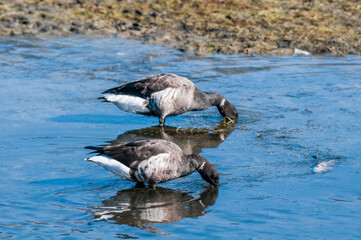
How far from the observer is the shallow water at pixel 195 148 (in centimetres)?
686

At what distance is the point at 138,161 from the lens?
26.1 feet

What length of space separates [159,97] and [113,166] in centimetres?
326

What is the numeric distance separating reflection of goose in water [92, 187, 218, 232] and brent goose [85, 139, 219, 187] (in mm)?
187

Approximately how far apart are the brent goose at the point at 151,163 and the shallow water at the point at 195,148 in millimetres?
216

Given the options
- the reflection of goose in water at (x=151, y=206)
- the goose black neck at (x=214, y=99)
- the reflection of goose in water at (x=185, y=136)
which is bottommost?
the reflection of goose in water at (x=185, y=136)

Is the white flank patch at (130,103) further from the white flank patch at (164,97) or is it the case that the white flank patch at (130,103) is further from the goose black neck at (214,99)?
the goose black neck at (214,99)

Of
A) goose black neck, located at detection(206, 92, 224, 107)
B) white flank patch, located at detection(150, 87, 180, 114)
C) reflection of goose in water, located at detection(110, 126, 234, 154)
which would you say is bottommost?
reflection of goose in water, located at detection(110, 126, 234, 154)

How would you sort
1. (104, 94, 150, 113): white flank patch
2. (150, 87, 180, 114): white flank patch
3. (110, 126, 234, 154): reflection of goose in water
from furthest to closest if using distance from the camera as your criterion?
(104, 94, 150, 113): white flank patch, (150, 87, 180, 114): white flank patch, (110, 126, 234, 154): reflection of goose in water

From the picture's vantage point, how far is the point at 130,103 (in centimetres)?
1110

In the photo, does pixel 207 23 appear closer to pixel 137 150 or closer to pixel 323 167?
pixel 323 167

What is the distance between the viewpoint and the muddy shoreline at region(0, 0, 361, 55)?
17500mm

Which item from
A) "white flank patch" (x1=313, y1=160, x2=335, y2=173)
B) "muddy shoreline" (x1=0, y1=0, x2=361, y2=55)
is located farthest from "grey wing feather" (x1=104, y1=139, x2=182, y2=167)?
"muddy shoreline" (x1=0, y1=0, x2=361, y2=55)

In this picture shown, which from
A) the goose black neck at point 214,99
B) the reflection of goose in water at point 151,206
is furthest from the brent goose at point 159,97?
the reflection of goose in water at point 151,206

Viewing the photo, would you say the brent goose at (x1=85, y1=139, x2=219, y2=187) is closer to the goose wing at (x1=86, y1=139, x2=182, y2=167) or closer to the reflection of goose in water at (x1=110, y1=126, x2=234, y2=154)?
the goose wing at (x1=86, y1=139, x2=182, y2=167)
